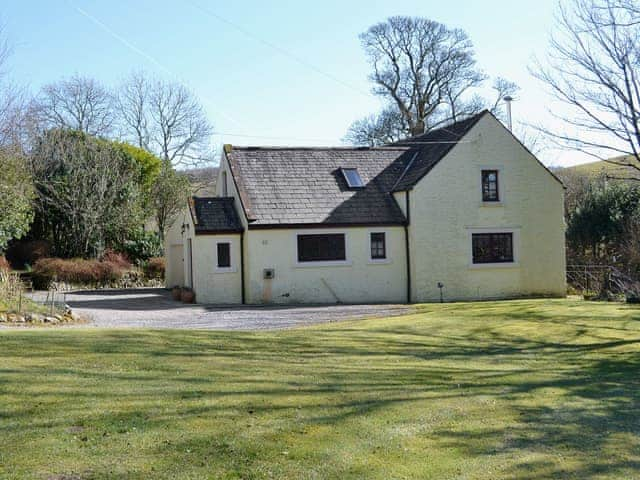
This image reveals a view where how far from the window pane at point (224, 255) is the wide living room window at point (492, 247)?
10049 mm

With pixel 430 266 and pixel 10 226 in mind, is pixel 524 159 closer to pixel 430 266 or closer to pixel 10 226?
pixel 430 266

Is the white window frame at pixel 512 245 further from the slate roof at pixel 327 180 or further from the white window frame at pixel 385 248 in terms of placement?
the white window frame at pixel 385 248

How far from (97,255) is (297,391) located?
29695mm

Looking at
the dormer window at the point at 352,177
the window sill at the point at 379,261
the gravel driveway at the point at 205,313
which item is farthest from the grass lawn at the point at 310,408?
the dormer window at the point at 352,177

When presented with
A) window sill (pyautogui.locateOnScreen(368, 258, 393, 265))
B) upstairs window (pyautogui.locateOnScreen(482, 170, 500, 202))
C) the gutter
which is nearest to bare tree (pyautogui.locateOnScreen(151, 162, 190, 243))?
the gutter

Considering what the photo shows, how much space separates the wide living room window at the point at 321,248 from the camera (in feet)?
89.7

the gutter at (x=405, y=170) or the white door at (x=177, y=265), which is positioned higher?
the gutter at (x=405, y=170)

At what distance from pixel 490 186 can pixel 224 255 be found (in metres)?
11.4

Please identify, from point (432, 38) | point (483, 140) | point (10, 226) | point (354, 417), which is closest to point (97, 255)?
point (10, 226)

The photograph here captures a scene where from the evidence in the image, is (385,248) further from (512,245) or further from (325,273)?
(512,245)

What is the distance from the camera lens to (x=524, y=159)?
29.7 meters

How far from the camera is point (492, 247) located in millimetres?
29359

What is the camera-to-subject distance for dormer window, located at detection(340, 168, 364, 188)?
1165 inches

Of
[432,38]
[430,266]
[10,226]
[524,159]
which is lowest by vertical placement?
[430,266]
